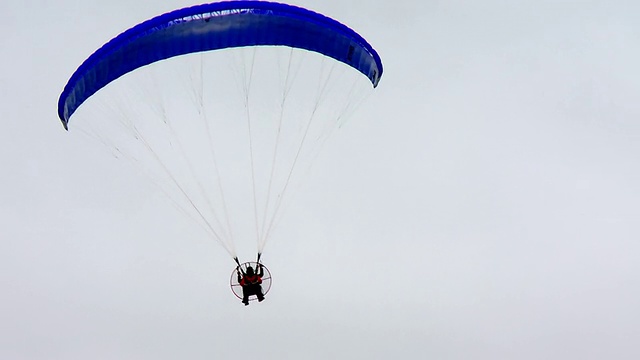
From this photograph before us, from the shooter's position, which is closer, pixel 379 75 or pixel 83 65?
pixel 83 65

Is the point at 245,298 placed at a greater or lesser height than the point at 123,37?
lesser

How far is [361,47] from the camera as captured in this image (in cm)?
3216

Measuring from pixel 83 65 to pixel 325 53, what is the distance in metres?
8.20

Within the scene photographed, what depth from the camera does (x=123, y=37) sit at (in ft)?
96.9

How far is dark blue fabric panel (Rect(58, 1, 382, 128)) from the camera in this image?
29.4 m

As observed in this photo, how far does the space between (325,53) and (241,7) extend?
396 cm

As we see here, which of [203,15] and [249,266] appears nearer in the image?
[203,15]

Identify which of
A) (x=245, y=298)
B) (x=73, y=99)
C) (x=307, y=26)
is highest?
(x=307, y=26)

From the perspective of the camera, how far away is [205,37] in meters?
30.1

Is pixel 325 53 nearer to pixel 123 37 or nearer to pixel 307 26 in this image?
pixel 307 26

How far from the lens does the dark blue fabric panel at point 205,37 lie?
29.4 metres

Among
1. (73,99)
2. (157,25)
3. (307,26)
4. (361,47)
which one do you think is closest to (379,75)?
(361,47)

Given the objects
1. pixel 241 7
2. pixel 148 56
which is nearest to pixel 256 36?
pixel 241 7

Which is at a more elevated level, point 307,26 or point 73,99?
point 307,26
